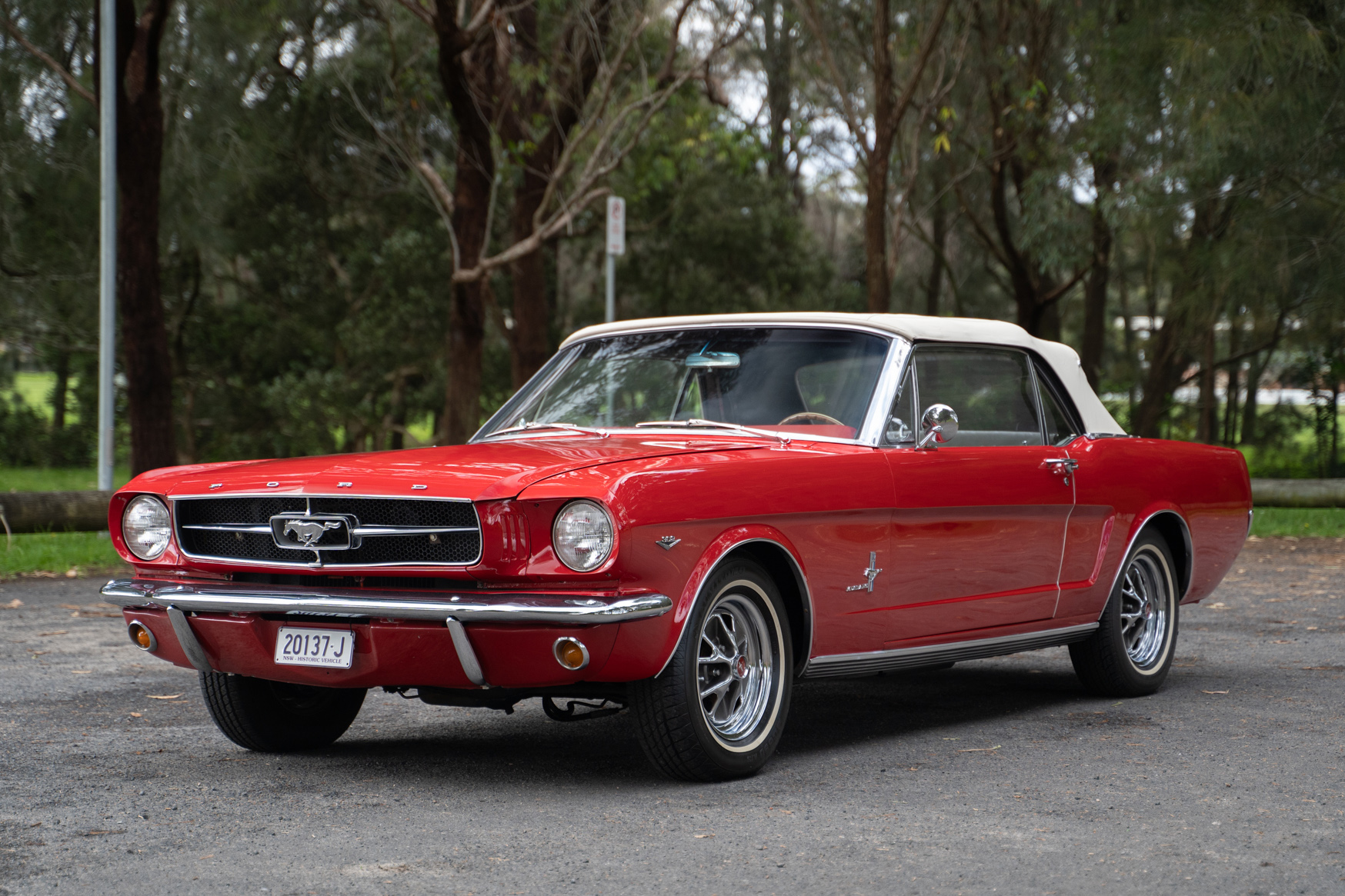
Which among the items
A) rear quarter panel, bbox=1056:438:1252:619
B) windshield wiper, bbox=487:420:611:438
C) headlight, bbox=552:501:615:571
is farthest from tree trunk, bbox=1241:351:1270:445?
headlight, bbox=552:501:615:571

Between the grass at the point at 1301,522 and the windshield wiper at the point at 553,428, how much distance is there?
11.0 meters

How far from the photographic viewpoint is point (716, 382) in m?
6.26

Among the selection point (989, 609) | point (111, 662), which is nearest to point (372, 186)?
point (111, 662)

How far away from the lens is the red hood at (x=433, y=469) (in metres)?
4.81

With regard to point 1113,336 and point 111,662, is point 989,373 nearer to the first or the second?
point 111,662

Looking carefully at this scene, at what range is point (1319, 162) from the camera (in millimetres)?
16875

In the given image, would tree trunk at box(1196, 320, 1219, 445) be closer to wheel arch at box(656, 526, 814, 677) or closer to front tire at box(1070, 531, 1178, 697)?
front tire at box(1070, 531, 1178, 697)

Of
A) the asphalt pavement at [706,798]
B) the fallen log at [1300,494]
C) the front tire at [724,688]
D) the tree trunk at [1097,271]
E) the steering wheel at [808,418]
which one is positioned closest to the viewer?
the asphalt pavement at [706,798]

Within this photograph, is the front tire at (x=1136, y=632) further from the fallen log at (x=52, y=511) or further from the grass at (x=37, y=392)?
the grass at (x=37, y=392)

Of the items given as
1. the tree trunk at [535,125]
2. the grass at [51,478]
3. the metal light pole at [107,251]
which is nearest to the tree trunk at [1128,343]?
the tree trunk at [535,125]

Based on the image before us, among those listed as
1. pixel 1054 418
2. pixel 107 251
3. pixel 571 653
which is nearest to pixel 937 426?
pixel 1054 418

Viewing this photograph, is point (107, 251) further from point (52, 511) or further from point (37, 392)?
point (37, 392)

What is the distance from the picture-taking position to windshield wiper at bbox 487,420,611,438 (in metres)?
6.12

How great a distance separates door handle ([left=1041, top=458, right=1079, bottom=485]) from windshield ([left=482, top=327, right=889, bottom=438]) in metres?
1.02
